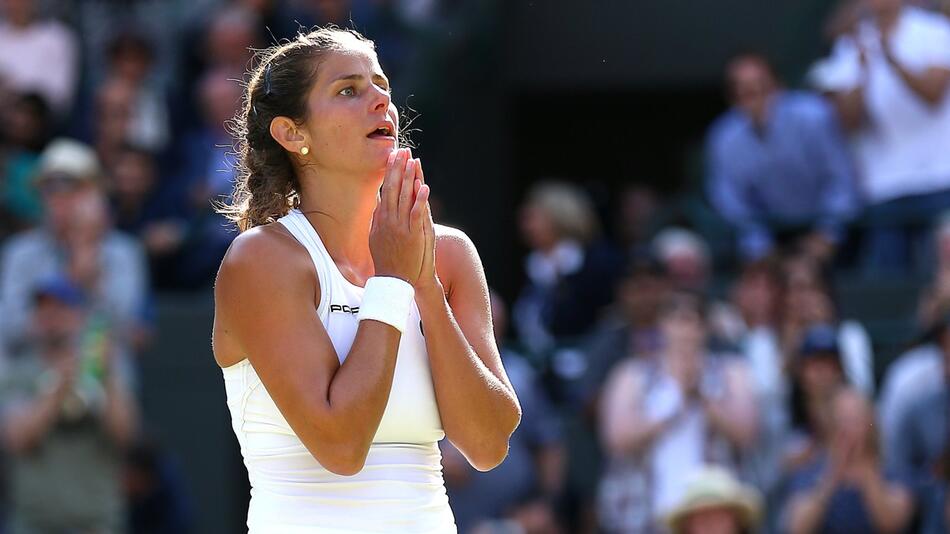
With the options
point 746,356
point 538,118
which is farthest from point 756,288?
point 538,118

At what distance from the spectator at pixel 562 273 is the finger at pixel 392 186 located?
542cm

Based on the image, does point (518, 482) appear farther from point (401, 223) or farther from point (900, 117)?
point (401, 223)

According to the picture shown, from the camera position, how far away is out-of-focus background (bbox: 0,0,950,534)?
6.82m

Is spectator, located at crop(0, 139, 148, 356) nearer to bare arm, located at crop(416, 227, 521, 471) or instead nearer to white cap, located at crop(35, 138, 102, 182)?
white cap, located at crop(35, 138, 102, 182)

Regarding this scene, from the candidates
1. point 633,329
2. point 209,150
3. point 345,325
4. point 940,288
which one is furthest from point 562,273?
point 345,325

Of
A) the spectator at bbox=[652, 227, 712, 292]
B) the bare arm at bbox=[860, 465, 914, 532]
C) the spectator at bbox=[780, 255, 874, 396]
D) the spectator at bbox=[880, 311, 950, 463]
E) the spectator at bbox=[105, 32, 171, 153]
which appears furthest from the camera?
the spectator at bbox=[105, 32, 171, 153]

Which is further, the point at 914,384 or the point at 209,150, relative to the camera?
the point at 209,150

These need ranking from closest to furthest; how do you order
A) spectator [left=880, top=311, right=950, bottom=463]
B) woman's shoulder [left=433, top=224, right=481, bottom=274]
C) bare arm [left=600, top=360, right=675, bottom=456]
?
woman's shoulder [left=433, top=224, right=481, bottom=274] < spectator [left=880, top=311, right=950, bottom=463] < bare arm [left=600, top=360, right=675, bottom=456]

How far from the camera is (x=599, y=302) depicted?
852 centimetres

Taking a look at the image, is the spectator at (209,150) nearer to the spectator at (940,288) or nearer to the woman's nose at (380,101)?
the spectator at (940,288)

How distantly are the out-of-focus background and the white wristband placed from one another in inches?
136

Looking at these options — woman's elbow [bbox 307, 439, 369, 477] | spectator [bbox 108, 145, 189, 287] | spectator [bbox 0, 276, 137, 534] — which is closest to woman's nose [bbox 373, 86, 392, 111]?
woman's elbow [bbox 307, 439, 369, 477]

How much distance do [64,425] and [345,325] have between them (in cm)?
485

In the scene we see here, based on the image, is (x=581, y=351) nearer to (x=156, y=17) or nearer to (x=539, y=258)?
(x=539, y=258)
